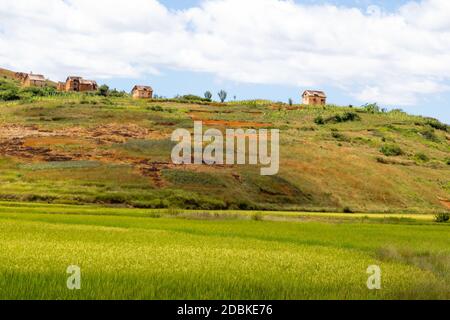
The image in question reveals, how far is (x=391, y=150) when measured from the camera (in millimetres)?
107500

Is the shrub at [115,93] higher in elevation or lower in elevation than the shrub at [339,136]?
higher

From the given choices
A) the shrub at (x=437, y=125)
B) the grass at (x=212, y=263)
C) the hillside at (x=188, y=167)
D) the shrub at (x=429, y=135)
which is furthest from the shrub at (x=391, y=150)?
the grass at (x=212, y=263)

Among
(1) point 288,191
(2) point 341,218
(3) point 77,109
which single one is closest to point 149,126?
(3) point 77,109

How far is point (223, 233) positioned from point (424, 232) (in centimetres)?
1509

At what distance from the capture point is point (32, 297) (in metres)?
13.1

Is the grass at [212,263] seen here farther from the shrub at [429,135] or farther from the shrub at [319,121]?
the shrub at [429,135]

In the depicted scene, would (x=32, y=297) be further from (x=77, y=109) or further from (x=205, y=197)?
(x=77, y=109)

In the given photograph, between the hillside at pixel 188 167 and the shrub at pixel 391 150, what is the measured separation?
205 mm
